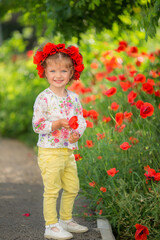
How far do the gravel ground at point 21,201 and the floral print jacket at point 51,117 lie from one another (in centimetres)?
72

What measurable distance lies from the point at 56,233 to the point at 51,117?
0.83 metres

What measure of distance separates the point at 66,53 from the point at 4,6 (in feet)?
6.52

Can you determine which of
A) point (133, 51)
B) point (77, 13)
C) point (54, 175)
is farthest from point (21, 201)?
point (133, 51)

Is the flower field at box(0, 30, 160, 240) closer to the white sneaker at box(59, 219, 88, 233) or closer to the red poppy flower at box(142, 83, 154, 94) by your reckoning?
the red poppy flower at box(142, 83, 154, 94)

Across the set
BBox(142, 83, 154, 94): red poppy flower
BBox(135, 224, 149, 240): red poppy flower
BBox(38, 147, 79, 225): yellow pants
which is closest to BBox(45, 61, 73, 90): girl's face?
BBox(38, 147, 79, 225): yellow pants

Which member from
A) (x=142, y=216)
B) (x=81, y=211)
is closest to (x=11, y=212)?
(x=81, y=211)

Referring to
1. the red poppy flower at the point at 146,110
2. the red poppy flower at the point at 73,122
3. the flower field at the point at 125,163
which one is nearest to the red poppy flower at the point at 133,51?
the flower field at the point at 125,163

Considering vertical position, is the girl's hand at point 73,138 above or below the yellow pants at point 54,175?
above

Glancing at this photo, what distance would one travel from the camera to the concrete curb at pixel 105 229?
2547 millimetres

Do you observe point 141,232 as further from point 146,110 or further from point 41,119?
point 41,119

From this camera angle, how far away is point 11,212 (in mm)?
3119

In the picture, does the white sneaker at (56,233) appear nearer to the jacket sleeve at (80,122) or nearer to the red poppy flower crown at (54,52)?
the jacket sleeve at (80,122)

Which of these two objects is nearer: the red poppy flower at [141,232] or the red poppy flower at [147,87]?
the red poppy flower at [141,232]

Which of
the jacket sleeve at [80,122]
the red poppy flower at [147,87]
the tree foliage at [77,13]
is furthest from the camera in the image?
the tree foliage at [77,13]
